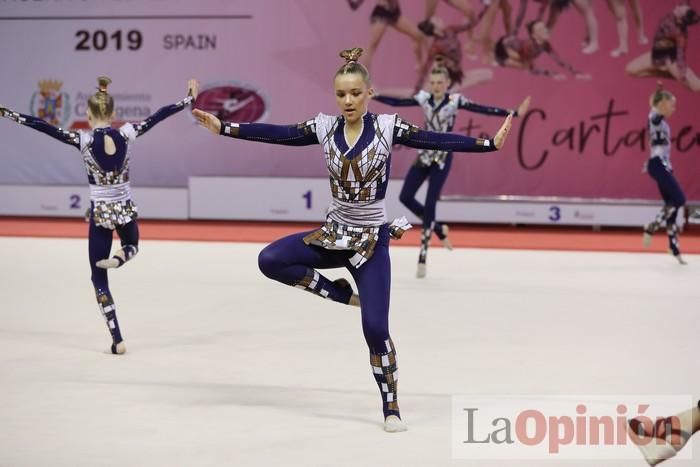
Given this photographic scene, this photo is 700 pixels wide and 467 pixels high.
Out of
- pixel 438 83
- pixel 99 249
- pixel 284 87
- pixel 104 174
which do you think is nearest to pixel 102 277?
pixel 99 249

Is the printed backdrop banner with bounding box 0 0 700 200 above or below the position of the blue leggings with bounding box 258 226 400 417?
above

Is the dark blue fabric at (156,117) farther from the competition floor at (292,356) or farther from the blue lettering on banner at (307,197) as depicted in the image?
the blue lettering on banner at (307,197)

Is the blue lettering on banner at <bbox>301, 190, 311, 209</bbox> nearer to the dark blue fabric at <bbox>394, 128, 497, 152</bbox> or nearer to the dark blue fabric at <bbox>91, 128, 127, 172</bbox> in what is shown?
the dark blue fabric at <bbox>91, 128, 127, 172</bbox>

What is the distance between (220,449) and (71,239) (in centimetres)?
894

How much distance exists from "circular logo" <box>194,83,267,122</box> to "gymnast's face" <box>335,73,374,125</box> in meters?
10.9

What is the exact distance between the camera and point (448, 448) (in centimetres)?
434

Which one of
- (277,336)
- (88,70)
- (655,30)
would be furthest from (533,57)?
(277,336)

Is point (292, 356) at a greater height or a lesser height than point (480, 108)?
lesser

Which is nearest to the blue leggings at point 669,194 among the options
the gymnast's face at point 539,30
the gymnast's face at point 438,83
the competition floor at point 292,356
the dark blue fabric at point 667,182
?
the dark blue fabric at point 667,182

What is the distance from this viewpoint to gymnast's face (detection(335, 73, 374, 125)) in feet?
15.4

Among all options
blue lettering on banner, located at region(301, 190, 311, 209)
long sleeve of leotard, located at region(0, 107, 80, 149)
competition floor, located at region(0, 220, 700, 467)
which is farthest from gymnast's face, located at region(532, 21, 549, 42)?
long sleeve of leotard, located at region(0, 107, 80, 149)

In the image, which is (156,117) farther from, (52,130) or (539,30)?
(539,30)

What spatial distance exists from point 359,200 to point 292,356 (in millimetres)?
1682

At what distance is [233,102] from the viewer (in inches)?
616
